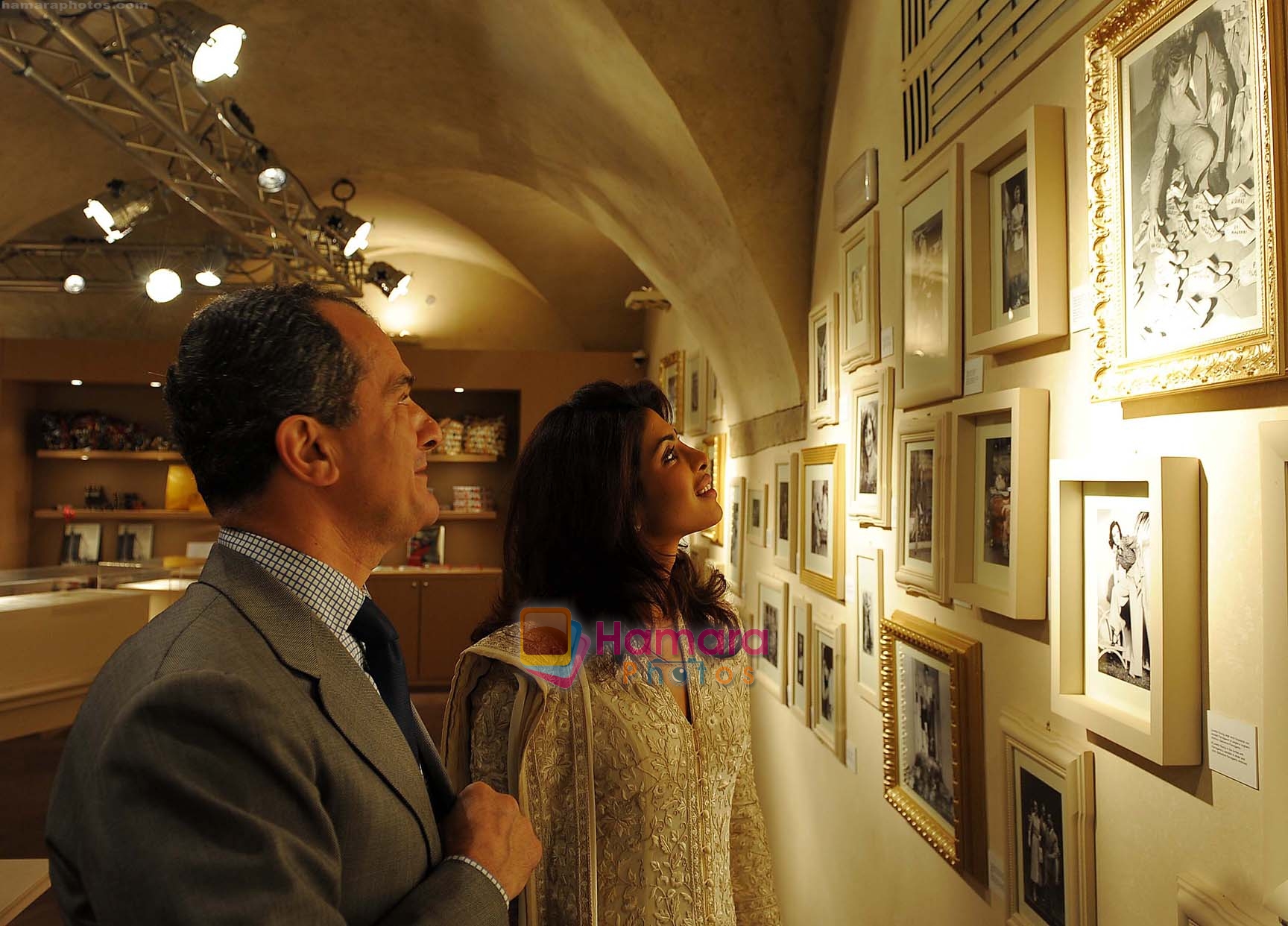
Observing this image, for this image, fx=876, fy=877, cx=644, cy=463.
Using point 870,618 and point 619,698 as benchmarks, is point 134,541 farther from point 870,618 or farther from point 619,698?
point 619,698

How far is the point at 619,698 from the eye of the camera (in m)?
1.56

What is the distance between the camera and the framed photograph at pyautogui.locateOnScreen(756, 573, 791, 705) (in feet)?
11.9

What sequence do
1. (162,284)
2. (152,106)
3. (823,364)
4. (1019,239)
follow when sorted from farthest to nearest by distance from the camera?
(162,284) → (152,106) → (823,364) → (1019,239)

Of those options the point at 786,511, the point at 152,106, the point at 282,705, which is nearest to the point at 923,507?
the point at 786,511

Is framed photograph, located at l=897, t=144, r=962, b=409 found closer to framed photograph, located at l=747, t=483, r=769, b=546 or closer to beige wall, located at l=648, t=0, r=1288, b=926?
beige wall, located at l=648, t=0, r=1288, b=926

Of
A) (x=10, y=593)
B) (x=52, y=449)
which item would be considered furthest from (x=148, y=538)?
(x=10, y=593)

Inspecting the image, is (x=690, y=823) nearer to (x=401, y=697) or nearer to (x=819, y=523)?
(x=401, y=697)

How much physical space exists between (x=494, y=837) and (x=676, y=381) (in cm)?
560

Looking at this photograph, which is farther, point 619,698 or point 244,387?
point 619,698

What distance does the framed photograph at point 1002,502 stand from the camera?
1.61 m

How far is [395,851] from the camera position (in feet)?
3.11

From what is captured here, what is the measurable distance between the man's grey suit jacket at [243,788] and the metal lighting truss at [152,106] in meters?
3.15

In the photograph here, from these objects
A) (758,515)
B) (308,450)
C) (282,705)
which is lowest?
(282,705)

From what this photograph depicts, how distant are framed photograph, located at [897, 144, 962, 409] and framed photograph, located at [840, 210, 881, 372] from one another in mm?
240
